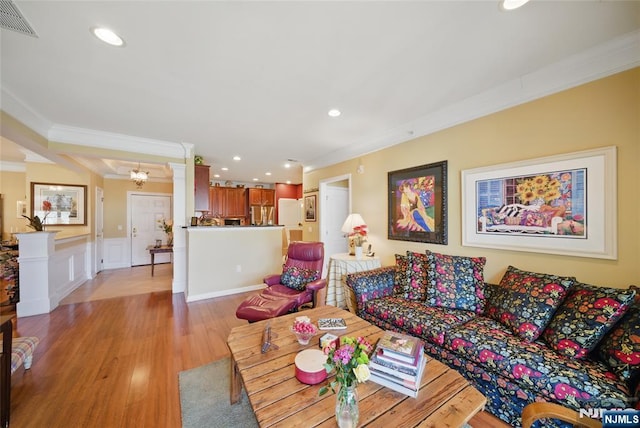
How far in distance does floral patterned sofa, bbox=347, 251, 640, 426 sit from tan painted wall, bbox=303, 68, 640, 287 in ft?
1.01

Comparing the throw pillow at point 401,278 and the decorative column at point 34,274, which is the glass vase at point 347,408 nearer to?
the throw pillow at point 401,278

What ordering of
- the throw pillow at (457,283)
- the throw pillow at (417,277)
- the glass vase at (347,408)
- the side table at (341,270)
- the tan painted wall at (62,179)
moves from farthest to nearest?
the tan painted wall at (62,179) → the side table at (341,270) → the throw pillow at (417,277) → the throw pillow at (457,283) → the glass vase at (347,408)

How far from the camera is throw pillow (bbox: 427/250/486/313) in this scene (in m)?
2.11

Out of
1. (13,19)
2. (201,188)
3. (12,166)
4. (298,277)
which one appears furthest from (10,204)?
(298,277)

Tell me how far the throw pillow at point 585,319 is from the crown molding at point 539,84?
1.59 m

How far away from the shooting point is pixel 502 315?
182 cm

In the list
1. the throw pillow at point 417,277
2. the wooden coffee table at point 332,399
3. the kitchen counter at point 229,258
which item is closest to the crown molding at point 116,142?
the kitchen counter at point 229,258

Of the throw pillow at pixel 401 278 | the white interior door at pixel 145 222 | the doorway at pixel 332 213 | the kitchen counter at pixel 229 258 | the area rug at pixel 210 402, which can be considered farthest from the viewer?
the white interior door at pixel 145 222

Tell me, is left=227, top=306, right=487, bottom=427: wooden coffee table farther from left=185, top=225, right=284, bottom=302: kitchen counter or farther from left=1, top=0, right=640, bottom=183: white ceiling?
left=185, top=225, right=284, bottom=302: kitchen counter

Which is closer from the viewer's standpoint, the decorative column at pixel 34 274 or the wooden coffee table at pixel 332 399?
the wooden coffee table at pixel 332 399

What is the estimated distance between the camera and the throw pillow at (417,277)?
236 centimetres

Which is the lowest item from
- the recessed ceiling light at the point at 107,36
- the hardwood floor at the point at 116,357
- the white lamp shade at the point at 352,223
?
the hardwood floor at the point at 116,357

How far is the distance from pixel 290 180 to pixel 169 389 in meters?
6.37

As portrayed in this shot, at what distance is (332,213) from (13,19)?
421 cm
